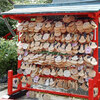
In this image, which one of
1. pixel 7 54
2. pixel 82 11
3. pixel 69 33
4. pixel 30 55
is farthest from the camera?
pixel 7 54

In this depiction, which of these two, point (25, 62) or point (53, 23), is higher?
point (53, 23)

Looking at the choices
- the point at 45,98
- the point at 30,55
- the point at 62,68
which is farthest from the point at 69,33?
the point at 45,98

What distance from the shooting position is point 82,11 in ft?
12.8

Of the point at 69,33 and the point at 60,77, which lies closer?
the point at 69,33

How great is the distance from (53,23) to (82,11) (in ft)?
3.56

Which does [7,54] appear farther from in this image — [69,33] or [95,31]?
[95,31]

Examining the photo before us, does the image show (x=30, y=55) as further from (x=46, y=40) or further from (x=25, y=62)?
(x=46, y=40)

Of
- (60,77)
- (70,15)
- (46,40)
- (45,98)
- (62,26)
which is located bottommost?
(45,98)

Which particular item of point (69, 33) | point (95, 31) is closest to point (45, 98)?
point (69, 33)

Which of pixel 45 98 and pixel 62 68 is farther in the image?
pixel 45 98

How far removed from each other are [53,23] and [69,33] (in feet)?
1.84

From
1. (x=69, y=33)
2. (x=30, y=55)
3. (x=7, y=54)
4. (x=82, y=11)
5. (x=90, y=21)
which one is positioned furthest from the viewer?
(x=7, y=54)

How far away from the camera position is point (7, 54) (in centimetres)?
696

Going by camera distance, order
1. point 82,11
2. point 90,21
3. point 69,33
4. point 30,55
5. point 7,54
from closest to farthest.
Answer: point 82,11
point 90,21
point 69,33
point 30,55
point 7,54
